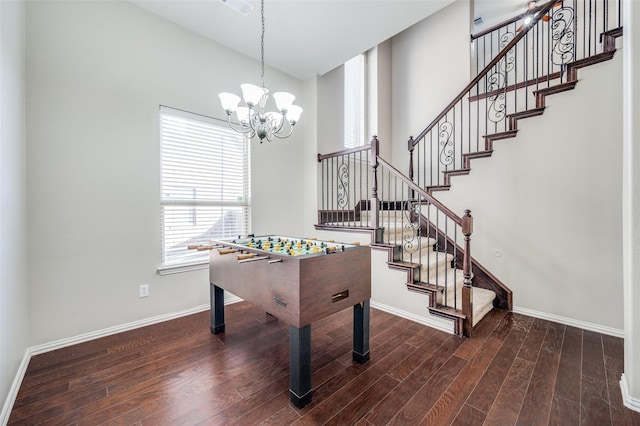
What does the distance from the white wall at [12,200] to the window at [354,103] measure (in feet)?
12.4

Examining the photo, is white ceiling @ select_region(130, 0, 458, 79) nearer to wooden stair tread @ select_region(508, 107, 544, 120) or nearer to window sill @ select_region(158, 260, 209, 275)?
wooden stair tread @ select_region(508, 107, 544, 120)

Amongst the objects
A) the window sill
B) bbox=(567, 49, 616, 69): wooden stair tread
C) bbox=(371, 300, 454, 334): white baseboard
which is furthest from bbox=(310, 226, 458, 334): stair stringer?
bbox=(567, 49, 616, 69): wooden stair tread

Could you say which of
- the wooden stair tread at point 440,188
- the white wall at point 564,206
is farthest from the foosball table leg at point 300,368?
the wooden stair tread at point 440,188

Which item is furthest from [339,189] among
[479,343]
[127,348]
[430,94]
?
[127,348]

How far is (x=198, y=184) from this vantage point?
10.3 feet

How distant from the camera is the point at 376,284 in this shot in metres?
3.21

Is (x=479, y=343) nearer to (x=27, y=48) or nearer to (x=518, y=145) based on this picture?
(x=518, y=145)

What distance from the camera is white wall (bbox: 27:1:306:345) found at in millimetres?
2236

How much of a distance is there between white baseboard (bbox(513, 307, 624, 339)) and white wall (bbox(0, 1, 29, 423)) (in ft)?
14.3

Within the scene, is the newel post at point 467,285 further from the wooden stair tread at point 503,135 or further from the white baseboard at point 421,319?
the wooden stair tread at point 503,135

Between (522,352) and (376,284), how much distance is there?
144 centimetres

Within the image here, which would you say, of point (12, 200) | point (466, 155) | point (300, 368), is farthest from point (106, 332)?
point (466, 155)

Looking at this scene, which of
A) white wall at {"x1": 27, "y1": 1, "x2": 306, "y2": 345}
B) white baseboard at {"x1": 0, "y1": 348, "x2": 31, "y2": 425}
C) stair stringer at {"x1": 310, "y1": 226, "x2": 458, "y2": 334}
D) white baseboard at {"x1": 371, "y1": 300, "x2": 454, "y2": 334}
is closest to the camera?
white baseboard at {"x1": 0, "y1": 348, "x2": 31, "y2": 425}

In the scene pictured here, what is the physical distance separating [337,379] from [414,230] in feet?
7.50
